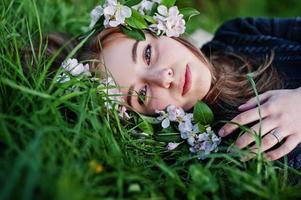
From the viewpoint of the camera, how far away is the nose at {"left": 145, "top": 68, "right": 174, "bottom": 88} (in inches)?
69.1

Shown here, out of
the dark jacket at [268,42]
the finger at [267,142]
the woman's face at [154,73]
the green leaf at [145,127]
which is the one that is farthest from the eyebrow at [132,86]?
the dark jacket at [268,42]

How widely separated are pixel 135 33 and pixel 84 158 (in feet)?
2.24

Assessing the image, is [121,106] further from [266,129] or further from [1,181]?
[1,181]

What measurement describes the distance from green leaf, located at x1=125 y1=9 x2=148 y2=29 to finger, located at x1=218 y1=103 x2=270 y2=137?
49 cm

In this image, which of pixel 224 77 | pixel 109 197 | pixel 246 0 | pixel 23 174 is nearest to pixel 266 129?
pixel 224 77

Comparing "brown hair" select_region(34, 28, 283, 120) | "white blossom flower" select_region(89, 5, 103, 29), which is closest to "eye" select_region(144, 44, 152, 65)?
"brown hair" select_region(34, 28, 283, 120)

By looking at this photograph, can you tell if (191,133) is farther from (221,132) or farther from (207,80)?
(207,80)

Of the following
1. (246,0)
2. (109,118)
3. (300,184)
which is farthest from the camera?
(246,0)

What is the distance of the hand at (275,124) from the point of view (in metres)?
1.63

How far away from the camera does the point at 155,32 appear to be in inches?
74.6

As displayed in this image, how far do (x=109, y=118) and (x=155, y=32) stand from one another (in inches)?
17.3

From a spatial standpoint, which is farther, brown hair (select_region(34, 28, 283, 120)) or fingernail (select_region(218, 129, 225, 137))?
brown hair (select_region(34, 28, 283, 120))

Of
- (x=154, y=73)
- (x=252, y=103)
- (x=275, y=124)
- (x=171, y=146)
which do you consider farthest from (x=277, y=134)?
(x=154, y=73)

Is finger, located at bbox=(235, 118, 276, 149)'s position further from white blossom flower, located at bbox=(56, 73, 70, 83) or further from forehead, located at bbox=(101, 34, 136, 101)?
white blossom flower, located at bbox=(56, 73, 70, 83)
